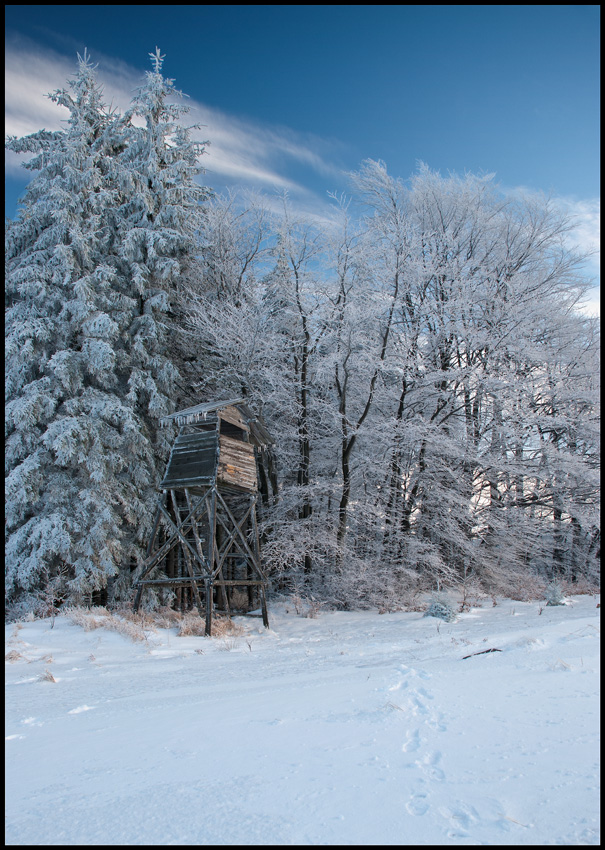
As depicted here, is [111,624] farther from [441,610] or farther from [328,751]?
[328,751]

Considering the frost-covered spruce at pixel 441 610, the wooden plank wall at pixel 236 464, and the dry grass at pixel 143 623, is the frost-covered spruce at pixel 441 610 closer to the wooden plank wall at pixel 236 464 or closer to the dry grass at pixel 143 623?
the dry grass at pixel 143 623

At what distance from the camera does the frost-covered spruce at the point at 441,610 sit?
31.5 feet

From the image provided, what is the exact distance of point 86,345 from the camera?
15.3 m

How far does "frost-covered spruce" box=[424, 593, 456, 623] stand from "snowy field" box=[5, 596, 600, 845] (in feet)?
10.8

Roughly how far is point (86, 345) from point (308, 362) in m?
6.76

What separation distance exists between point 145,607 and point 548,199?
16.9m

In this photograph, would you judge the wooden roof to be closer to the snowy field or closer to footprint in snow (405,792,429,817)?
the snowy field

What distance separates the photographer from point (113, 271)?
16.1 m

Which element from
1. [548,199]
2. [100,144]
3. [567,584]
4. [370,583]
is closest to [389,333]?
[548,199]

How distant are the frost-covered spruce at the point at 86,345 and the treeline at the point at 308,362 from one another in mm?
75

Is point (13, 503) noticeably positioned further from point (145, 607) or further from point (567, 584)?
point (567, 584)

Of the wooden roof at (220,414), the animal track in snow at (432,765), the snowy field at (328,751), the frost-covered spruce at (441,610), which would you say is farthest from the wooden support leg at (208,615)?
the animal track in snow at (432,765)

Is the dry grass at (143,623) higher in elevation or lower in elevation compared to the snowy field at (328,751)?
lower

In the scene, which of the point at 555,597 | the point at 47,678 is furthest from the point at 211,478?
the point at 555,597
